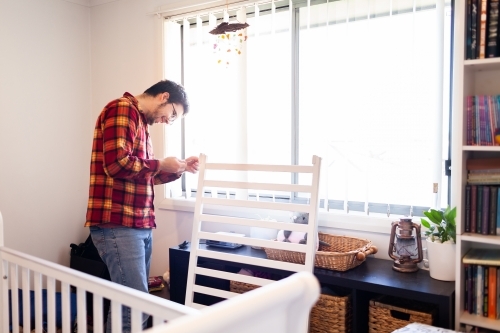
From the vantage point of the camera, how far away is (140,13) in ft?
9.84

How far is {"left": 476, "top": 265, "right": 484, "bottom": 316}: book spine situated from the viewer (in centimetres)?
174

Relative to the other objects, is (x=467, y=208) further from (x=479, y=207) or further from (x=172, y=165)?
(x=172, y=165)

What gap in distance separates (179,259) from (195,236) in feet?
1.80

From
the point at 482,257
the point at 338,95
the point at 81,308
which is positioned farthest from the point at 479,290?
the point at 81,308

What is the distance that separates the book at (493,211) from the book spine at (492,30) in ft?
1.54

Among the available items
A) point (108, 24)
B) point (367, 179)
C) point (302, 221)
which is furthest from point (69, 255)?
point (367, 179)

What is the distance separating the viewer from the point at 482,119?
1722 mm

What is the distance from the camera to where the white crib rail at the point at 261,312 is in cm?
63

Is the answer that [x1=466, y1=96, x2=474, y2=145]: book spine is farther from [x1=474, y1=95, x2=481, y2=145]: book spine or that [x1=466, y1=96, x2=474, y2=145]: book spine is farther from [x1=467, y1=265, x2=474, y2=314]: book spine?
[x1=467, y1=265, x2=474, y2=314]: book spine

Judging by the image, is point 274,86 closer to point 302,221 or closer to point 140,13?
point 302,221

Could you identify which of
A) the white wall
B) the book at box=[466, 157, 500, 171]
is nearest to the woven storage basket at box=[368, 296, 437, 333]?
the book at box=[466, 157, 500, 171]

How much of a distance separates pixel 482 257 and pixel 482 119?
1.67 feet

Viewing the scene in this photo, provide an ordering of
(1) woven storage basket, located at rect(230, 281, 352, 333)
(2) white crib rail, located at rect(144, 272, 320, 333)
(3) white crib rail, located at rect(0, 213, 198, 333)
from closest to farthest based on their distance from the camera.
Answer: (2) white crib rail, located at rect(144, 272, 320, 333) → (3) white crib rail, located at rect(0, 213, 198, 333) → (1) woven storage basket, located at rect(230, 281, 352, 333)

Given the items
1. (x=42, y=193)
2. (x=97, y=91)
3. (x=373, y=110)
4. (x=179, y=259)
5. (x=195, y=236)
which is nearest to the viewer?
(x=195, y=236)
